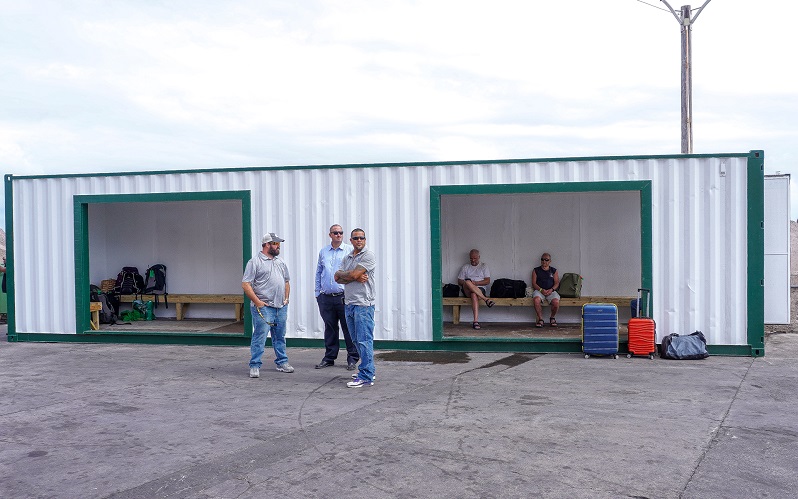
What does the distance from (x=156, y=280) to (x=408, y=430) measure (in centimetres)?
984

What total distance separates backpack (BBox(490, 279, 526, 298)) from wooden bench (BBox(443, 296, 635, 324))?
222 millimetres

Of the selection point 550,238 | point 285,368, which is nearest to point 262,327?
point 285,368

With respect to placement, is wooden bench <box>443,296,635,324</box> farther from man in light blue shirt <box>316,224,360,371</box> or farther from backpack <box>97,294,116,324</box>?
backpack <box>97,294,116,324</box>

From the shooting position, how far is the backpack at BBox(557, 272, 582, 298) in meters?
13.2

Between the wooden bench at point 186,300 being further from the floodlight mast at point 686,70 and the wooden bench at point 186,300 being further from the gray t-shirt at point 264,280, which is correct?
the floodlight mast at point 686,70

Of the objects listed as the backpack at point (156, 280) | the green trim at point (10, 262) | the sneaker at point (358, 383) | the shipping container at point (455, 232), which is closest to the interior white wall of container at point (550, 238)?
the shipping container at point (455, 232)

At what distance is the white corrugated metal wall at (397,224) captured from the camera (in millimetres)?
10258

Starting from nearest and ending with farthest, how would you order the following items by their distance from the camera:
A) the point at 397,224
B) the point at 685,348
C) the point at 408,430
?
the point at 408,430, the point at 685,348, the point at 397,224

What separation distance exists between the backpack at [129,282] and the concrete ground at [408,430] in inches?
184

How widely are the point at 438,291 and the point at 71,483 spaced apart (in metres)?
6.43

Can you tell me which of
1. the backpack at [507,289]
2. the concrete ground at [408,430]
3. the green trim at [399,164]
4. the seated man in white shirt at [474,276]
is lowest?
the concrete ground at [408,430]

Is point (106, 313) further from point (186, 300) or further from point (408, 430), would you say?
point (408, 430)

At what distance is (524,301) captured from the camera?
13.0m

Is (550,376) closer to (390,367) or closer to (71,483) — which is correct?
(390,367)
